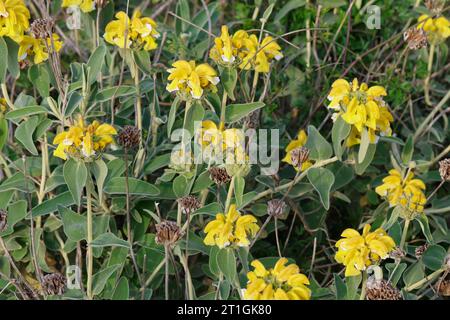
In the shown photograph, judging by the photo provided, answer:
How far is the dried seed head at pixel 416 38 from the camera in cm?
165

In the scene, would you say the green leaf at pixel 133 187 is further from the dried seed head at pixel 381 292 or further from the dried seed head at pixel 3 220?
the dried seed head at pixel 381 292

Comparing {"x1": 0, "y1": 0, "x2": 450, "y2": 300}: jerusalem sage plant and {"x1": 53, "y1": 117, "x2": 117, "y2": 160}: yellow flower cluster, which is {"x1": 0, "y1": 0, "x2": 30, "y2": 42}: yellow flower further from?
{"x1": 53, "y1": 117, "x2": 117, "y2": 160}: yellow flower cluster

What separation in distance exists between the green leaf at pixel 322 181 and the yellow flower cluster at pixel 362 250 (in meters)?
0.13

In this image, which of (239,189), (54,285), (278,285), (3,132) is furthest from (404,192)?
(3,132)

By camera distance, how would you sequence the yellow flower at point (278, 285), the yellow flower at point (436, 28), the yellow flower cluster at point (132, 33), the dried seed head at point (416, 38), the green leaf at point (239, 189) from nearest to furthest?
the yellow flower at point (278, 285) → the green leaf at point (239, 189) → the yellow flower cluster at point (132, 33) → the dried seed head at point (416, 38) → the yellow flower at point (436, 28)

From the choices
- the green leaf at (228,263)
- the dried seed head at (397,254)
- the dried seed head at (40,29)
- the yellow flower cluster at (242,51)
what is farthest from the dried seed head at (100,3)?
the dried seed head at (397,254)

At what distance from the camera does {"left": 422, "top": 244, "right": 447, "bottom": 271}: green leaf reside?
53.9 inches

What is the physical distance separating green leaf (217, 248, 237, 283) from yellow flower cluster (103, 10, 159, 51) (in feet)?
1.40

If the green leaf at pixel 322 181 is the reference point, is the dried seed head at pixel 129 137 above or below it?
above

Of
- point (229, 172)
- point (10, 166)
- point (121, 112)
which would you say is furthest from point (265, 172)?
point (10, 166)

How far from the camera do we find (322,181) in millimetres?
1425

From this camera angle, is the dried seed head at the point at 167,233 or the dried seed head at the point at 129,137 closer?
the dried seed head at the point at 167,233

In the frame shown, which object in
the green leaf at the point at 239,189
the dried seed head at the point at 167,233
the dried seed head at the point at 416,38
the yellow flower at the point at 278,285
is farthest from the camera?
the dried seed head at the point at 416,38

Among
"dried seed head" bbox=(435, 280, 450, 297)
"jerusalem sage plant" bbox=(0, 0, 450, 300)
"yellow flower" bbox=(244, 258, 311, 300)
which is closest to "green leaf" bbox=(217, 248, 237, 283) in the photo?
"jerusalem sage plant" bbox=(0, 0, 450, 300)
